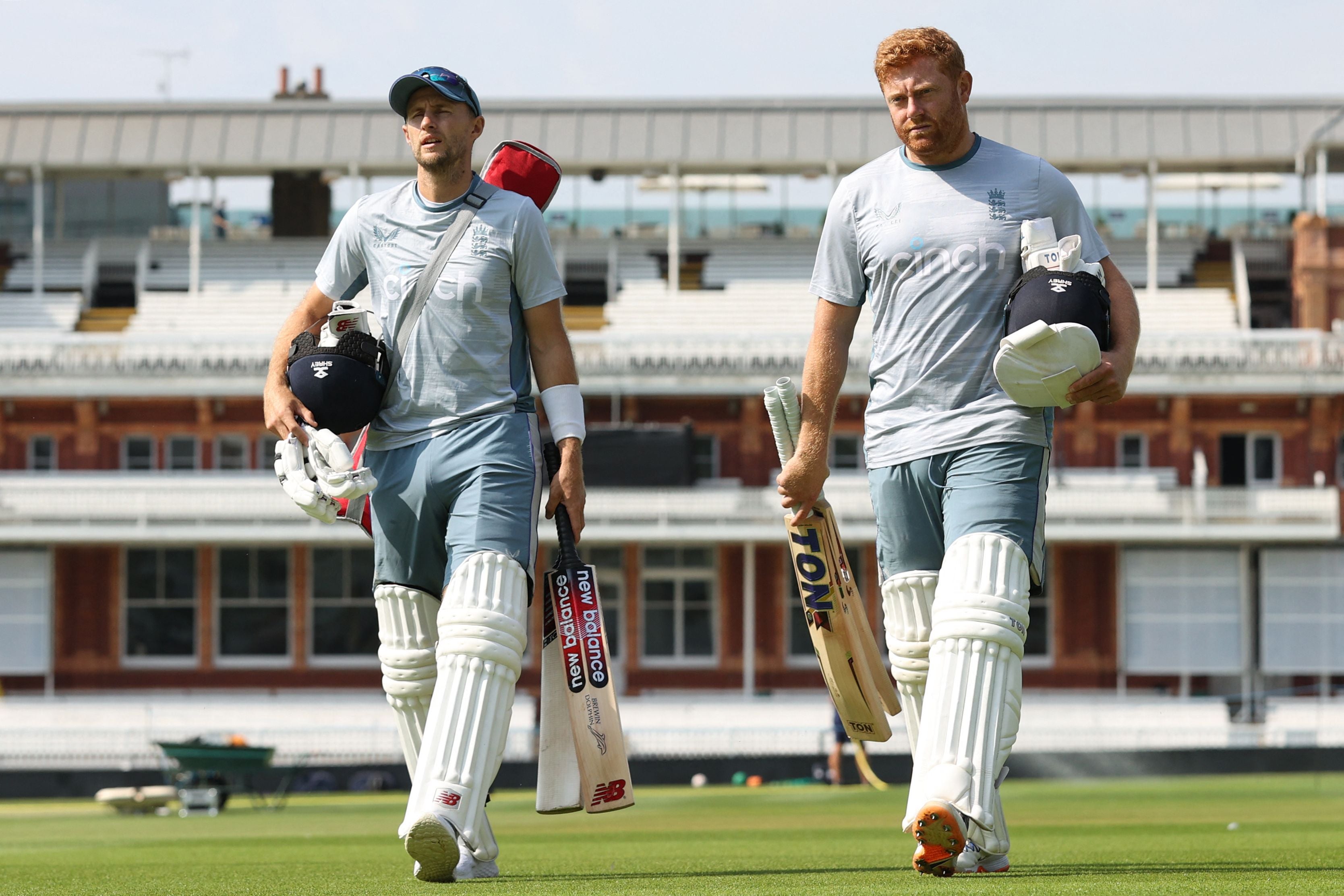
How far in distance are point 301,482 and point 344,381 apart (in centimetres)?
33

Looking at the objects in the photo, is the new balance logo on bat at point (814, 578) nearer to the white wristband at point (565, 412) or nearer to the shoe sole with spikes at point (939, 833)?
the white wristband at point (565, 412)

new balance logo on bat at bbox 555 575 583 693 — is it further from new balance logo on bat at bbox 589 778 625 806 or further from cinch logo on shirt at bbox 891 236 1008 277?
cinch logo on shirt at bbox 891 236 1008 277

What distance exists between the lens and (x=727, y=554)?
36375 mm

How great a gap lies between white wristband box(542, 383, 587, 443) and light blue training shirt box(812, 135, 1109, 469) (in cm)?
89

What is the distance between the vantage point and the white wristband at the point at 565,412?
223 inches

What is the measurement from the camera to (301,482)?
208 inches

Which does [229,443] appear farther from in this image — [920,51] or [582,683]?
[920,51]

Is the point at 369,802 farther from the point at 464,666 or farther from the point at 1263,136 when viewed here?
the point at 1263,136

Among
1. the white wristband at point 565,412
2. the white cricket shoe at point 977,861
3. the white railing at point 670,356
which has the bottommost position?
the white cricket shoe at point 977,861

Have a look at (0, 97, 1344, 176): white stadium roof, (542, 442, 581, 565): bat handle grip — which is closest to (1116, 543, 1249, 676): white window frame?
(0, 97, 1344, 176): white stadium roof

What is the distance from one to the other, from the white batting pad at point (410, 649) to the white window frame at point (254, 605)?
31889 mm

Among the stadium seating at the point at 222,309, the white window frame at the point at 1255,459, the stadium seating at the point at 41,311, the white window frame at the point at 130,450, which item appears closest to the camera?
the white window frame at the point at 1255,459

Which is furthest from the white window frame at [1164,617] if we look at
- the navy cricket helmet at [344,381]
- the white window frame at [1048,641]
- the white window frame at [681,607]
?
the navy cricket helmet at [344,381]

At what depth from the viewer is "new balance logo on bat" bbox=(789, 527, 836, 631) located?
562 cm
